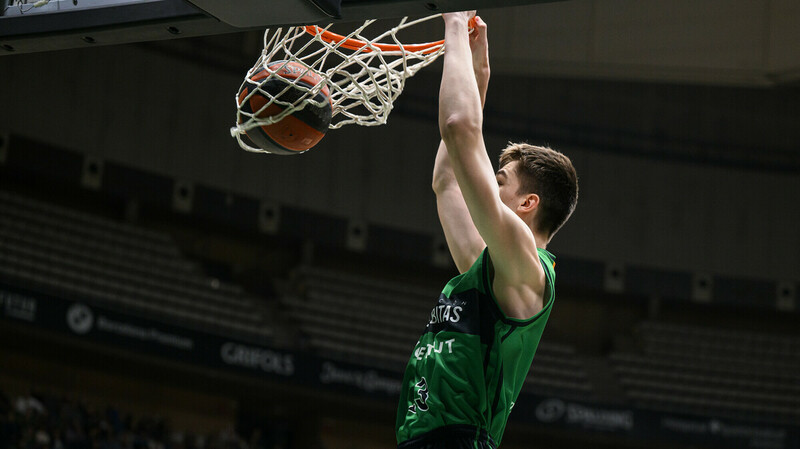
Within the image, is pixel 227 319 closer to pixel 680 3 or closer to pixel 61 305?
pixel 61 305

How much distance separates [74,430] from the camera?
10.1 m

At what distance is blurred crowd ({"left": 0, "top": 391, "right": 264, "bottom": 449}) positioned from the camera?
371 inches

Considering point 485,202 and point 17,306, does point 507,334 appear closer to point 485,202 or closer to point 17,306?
point 485,202

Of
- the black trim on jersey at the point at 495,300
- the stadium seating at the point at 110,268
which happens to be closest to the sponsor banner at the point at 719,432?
the stadium seating at the point at 110,268

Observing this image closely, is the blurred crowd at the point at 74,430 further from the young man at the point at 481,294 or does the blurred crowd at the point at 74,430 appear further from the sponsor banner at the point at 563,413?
the young man at the point at 481,294

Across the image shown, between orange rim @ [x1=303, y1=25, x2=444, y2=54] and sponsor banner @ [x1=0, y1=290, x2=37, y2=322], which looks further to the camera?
sponsor banner @ [x1=0, y1=290, x2=37, y2=322]

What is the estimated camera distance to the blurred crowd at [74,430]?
9430 millimetres

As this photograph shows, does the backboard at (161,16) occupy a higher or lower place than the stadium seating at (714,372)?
higher

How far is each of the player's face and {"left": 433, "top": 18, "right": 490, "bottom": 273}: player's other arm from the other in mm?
177

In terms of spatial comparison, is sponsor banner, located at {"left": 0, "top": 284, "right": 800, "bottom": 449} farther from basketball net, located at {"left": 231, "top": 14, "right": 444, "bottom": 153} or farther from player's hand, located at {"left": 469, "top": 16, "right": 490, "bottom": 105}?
player's hand, located at {"left": 469, "top": 16, "right": 490, "bottom": 105}

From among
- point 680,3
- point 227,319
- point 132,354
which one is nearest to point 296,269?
point 227,319

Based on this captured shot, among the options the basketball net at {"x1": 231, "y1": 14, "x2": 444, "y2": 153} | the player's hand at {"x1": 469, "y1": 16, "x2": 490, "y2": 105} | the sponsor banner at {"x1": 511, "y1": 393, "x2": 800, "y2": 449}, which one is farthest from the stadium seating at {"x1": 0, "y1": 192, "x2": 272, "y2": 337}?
the player's hand at {"x1": 469, "y1": 16, "x2": 490, "y2": 105}

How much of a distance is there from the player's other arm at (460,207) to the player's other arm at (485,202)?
33cm

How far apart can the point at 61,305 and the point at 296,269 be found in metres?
4.63
